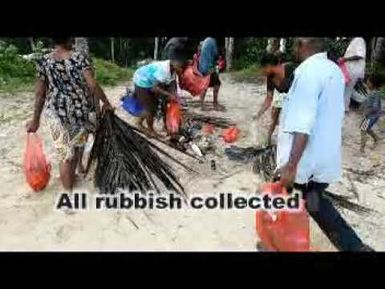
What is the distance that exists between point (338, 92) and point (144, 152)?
5.23ft

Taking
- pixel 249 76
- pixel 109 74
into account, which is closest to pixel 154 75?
pixel 109 74

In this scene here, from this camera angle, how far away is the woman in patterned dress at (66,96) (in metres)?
3.80

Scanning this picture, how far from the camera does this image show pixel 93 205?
407 centimetres

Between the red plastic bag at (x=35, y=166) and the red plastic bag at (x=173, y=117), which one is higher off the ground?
the red plastic bag at (x=173, y=117)

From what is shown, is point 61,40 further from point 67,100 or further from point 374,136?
point 374,136

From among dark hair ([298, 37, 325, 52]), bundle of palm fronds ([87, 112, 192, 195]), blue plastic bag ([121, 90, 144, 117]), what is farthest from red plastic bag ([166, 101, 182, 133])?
dark hair ([298, 37, 325, 52])

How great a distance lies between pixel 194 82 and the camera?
6.32m

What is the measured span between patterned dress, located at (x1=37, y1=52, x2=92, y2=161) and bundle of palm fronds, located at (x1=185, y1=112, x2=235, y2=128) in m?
1.60

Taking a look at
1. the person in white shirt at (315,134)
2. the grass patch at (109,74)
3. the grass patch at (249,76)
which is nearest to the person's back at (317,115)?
the person in white shirt at (315,134)

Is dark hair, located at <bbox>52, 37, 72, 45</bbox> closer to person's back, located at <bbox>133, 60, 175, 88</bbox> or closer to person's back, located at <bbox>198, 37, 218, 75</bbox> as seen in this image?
person's back, located at <bbox>133, 60, 175, 88</bbox>

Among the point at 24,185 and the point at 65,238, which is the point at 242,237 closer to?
the point at 65,238

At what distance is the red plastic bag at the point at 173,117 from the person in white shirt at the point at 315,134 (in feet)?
7.00

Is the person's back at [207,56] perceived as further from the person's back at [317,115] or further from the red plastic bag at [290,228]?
the person's back at [317,115]

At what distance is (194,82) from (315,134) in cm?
348
